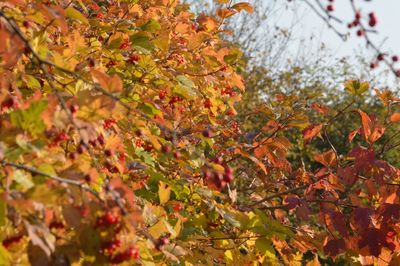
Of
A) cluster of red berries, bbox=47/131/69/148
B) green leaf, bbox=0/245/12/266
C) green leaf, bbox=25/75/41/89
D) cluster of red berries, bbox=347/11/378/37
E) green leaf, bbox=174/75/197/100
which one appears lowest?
green leaf, bbox=0/245/12/266

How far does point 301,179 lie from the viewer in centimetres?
334

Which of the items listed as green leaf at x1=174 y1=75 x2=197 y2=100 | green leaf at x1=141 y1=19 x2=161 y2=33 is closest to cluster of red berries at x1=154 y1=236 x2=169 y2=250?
green leaf at x1=174 y1=75 x2=197 y2=100

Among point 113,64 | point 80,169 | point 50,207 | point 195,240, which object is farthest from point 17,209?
point 113,64

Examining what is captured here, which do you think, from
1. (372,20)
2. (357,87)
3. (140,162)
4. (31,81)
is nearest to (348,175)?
(357,87)

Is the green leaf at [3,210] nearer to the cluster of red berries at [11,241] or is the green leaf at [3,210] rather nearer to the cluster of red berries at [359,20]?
the cluster of red berries at [11,241]

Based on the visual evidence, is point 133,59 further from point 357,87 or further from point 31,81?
point 357,87

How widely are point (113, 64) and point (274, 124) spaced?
1.00 m

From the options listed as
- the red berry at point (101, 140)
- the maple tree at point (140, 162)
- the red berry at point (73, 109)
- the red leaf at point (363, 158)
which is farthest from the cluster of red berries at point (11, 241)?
the red leaf at point (363, 158)

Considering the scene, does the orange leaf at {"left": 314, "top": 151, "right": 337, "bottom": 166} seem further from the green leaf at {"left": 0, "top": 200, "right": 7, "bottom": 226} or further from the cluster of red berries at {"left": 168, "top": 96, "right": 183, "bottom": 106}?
the green leaf at {"left": 0, "top": 200, "right": 7, "bottom": 226}

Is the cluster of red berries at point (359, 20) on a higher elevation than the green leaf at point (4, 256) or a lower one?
higher

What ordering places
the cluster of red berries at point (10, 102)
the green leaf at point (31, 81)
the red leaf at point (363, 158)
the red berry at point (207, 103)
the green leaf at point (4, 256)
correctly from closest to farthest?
the green leaf at point (4, 256) → the cluster of red berries at point (10, 102) → the green leaf at point (31, 81) → the red leaf at point (363, 158) → the red berry at point (207, 103)

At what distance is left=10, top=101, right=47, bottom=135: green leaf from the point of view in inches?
54.6

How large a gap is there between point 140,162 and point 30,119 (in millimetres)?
A: 1062

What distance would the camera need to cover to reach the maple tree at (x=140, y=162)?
1.37 metres
